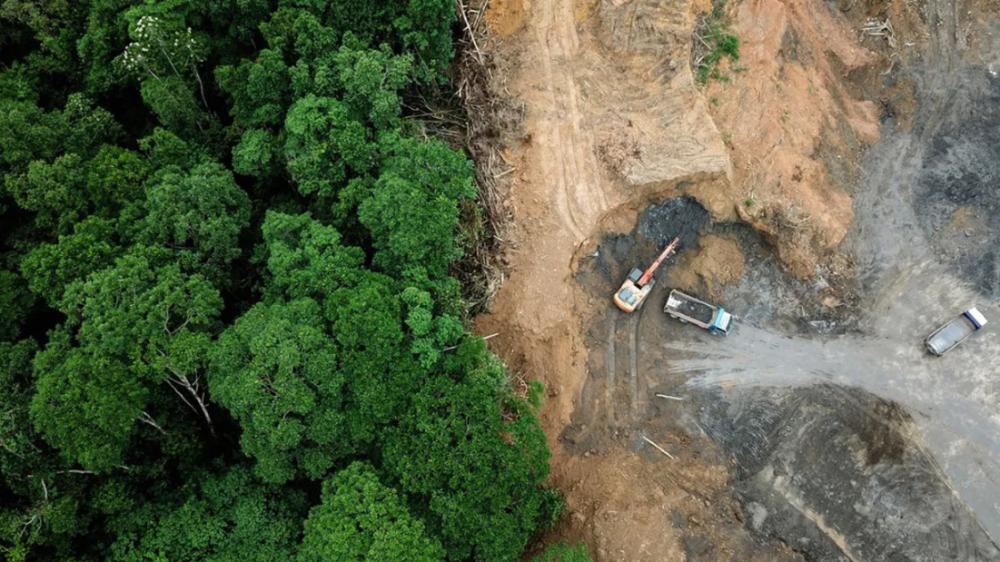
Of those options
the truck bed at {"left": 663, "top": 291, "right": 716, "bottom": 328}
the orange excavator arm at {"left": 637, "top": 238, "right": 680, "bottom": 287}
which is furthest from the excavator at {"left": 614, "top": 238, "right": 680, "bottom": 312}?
the truck bed at {"left": 663, "top": 291, "right": 716, "bottom": 328}

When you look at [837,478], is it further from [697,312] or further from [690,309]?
[690,309]

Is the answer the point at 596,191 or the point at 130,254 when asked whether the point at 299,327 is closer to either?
the point at 130,254

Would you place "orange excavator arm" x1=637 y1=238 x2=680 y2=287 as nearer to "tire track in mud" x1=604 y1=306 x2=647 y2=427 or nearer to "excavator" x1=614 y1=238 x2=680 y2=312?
"excavator" x1=614 y1=238 x2=680 y2=312

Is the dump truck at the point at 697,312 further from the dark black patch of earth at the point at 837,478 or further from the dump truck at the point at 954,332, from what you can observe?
the dump truck at the point at 954,332

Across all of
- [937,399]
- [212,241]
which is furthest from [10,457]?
[937,399]

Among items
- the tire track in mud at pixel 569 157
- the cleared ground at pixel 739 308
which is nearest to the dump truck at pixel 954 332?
the cleared ground at pixel 739 308
